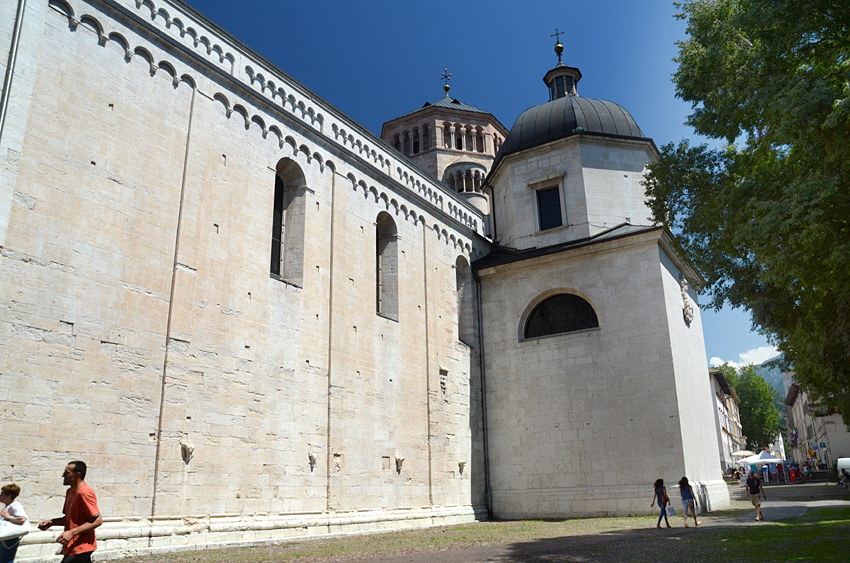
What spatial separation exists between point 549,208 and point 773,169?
1294 cm

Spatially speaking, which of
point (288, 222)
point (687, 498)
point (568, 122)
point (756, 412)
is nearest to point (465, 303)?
point (568, 122)

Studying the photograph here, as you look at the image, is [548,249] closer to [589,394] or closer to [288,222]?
[589,394]

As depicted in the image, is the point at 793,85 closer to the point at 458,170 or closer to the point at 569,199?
the point at 569,199

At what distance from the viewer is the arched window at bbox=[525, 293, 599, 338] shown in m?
21.0

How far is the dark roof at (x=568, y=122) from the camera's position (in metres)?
24.2

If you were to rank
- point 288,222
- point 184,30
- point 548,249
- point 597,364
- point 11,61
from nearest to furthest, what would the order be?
point 11,61, point 184,30, point 288,222, point 597,364, point 548,249

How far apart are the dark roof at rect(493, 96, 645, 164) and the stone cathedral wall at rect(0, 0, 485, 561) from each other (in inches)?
336

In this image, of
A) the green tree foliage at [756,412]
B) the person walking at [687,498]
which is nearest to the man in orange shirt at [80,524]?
the person walking at [687,498]

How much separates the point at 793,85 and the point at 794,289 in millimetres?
4293

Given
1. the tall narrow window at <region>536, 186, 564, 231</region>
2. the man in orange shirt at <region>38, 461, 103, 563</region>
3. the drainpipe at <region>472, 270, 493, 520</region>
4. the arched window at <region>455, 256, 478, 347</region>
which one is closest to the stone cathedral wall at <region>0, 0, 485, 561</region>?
the drainpipe at <region>472, 270, 493, 520</region>

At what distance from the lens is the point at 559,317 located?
70.7ft

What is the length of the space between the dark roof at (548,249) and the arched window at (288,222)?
9.02 metres

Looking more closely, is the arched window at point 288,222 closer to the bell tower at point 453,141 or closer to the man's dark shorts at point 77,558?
the man's dark shorts at point 77,558

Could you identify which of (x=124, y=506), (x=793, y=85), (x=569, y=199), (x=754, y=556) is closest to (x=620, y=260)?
(x=569, y=199)
